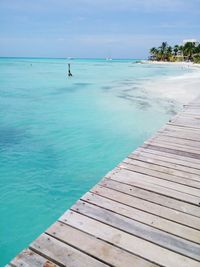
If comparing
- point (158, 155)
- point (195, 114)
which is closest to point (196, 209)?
point (158, 155)

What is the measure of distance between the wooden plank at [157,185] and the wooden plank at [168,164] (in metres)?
0.36

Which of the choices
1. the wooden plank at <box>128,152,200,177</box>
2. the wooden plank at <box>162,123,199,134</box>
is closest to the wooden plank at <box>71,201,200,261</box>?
the wooden plank at <box>128,152,200,177</box>

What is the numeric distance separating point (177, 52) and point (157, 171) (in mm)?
112117

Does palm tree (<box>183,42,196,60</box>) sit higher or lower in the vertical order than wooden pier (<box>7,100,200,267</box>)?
higher

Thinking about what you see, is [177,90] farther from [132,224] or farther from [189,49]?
[189,49]

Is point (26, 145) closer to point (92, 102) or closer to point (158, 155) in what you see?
point (158, 155)

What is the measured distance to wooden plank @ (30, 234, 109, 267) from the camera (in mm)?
2164

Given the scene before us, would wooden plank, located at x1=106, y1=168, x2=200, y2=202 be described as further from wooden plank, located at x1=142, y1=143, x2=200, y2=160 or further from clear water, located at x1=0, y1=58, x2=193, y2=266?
clear water, located at x1=0, y1=58, x2=193, y2=266

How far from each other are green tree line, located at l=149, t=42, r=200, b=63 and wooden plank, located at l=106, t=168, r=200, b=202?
327ft

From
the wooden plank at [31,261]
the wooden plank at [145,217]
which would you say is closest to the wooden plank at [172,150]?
the wooden plank at [145,217]

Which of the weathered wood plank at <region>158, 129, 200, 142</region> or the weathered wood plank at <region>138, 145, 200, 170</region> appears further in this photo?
the weathered wood plank at <region>158, 129, 200, 142</region>

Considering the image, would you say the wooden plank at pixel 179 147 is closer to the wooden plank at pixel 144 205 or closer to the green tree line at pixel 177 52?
the wooden plank at pixel 144 205

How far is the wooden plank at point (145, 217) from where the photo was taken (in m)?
2.51

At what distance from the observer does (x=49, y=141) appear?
8.94 metres
